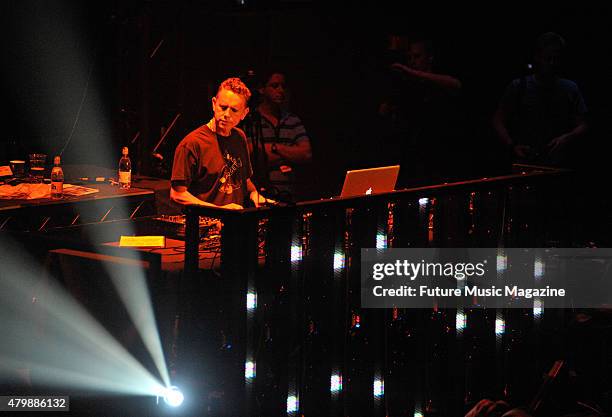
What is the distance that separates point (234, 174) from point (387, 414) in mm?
2159

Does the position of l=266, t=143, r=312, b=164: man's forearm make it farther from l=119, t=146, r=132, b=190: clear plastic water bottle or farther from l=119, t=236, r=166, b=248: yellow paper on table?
l=119, t=236, r=166, b=248: yellow paper on table

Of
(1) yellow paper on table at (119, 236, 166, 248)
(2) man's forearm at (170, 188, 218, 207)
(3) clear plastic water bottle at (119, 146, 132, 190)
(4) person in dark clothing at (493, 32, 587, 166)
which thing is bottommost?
(1) yellow paper on table at (119, 236, 166, 248)

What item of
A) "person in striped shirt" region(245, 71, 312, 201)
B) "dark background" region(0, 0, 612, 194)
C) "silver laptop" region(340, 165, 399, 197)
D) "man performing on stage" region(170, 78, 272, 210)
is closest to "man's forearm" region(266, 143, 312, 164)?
"person in striped shirt" region(245, 71, 312, 201)

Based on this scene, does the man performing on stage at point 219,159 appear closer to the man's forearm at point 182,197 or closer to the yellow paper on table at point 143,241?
Answer: the man's forearm at point 182,197

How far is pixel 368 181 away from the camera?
5.16m

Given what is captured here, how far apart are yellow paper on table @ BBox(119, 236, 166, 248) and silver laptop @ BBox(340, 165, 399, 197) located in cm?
92

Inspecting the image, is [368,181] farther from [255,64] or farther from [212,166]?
[255,64]

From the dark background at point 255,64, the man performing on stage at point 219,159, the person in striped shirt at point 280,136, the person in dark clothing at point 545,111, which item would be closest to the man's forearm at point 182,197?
the man performing on stage at point 219,159

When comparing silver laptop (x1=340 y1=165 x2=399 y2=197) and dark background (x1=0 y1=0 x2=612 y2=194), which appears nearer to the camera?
silver laptop (x1=340 y1=165 x2=399 y2=197)

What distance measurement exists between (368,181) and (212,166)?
1196mm

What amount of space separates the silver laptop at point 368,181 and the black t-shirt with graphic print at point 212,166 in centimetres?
111

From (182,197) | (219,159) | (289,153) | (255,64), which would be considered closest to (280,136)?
(289,153)

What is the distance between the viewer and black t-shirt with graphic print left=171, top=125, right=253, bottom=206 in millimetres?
5887

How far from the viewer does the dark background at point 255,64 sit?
769 cm
